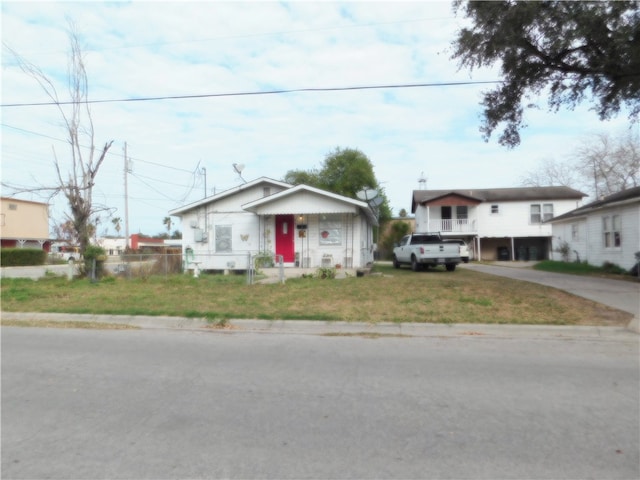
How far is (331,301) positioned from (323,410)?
609cm

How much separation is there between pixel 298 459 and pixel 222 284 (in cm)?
1114

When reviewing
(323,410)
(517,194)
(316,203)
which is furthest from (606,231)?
(323,410)

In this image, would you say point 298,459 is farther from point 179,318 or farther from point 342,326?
point 179,318

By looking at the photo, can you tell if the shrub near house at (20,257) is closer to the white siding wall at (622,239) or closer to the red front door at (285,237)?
the red front door at (285,237)

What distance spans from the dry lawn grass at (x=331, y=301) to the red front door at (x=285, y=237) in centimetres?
530

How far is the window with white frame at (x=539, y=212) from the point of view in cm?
3534

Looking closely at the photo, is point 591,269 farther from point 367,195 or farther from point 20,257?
point 20,257

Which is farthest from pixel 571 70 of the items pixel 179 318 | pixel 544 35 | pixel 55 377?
pixel 55 377

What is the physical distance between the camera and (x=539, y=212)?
35.4m

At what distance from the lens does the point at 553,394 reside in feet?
16.1

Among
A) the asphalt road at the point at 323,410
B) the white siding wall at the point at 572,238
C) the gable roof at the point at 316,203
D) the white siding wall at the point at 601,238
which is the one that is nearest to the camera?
the asphalt road at the point at 323,410

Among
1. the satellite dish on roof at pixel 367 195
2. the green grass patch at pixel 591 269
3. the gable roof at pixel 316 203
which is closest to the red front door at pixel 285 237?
the gable roof at pixel 316 203

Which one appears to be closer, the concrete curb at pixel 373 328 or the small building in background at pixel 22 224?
the concrete curb at pixel 373 328

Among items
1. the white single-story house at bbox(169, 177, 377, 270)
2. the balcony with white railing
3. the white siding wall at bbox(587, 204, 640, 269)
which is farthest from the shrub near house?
the white siding wall at bbox(587, 204, 640, 269)
